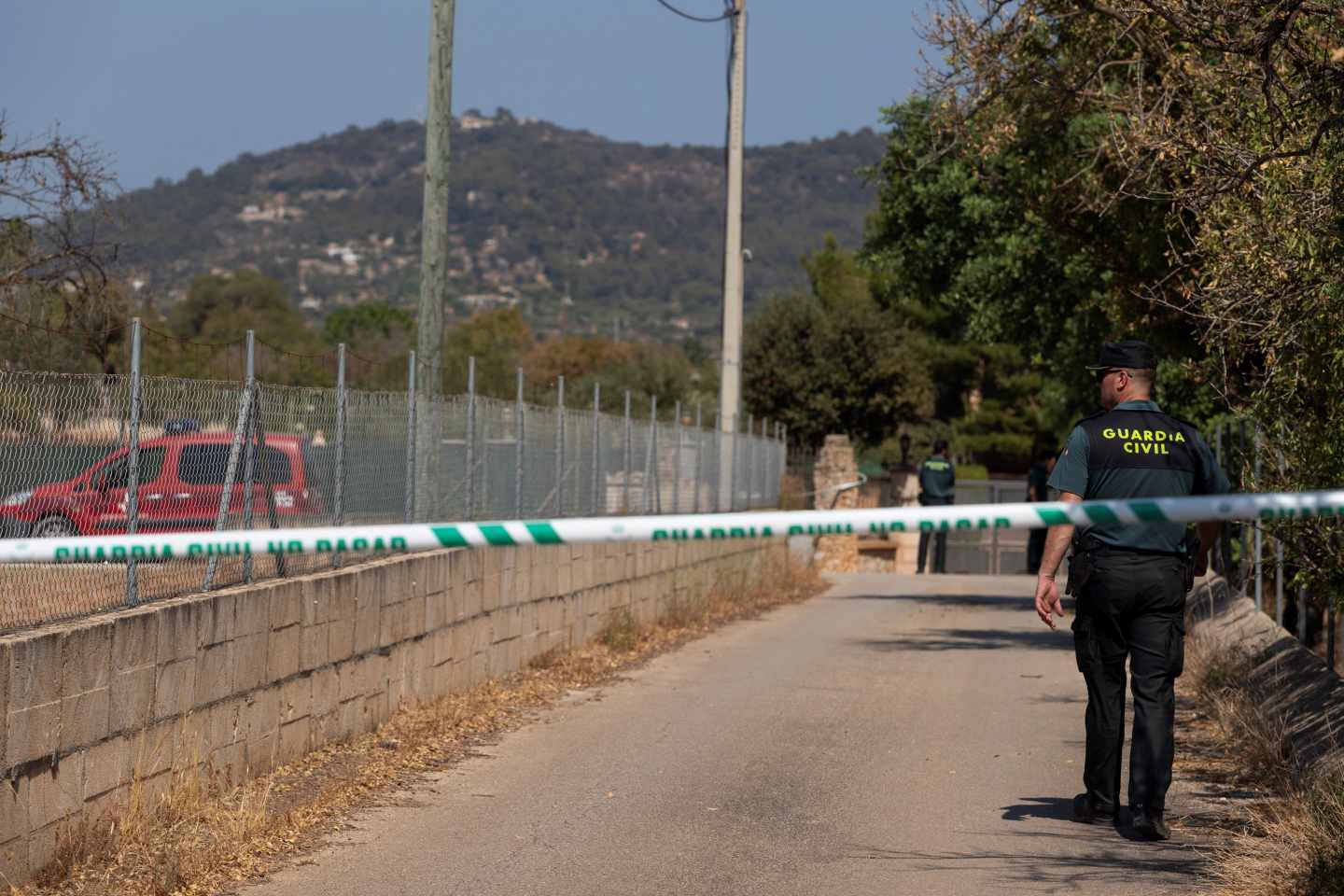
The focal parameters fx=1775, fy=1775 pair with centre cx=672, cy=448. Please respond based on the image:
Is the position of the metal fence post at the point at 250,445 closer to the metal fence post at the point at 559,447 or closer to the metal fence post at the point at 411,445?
the metal fence post at the point at 411,445

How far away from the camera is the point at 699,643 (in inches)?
659

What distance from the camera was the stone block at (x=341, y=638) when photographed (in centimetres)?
942

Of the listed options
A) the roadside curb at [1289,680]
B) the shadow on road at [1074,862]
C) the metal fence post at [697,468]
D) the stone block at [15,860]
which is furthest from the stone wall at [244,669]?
the metal fence post at [697,468]

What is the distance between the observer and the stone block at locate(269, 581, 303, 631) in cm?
867

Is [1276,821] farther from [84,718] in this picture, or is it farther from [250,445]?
[250,445]

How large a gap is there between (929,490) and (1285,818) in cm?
2150

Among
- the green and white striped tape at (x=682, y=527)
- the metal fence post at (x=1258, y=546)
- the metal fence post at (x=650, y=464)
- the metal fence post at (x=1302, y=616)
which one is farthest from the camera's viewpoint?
the metal fence post at (x=650, y=464)

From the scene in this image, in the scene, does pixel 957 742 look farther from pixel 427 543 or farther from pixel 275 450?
pixel 427 543

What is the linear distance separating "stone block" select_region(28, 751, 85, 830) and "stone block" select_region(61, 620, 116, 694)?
27 centimetres

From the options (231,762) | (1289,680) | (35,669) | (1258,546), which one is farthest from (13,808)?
(1258,546)

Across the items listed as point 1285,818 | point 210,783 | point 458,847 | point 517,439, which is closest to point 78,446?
point 210,783

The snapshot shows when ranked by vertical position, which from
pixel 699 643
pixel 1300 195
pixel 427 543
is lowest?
pixel 699 643

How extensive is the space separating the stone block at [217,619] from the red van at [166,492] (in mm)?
445

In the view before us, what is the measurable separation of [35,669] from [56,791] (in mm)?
472
